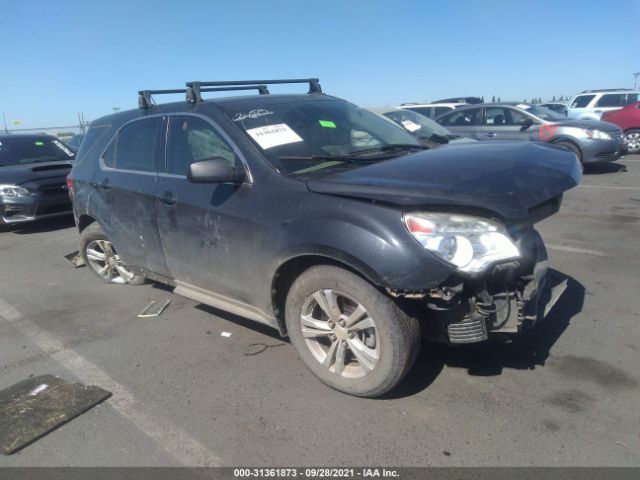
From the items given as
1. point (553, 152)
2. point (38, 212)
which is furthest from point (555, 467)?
point (38, 212)

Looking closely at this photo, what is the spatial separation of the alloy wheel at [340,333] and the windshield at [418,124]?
476 cm

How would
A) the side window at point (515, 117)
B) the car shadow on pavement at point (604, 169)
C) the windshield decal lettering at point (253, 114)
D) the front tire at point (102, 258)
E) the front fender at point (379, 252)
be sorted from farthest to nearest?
the car shadow on pavement at point (604, 169) < the side window at point (515, 117) < the front tire at point (102, 258) < the windshield decal lettering at point (253, 114) < the front fender at point (379, 252)

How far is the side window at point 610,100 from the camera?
15484 millimetres

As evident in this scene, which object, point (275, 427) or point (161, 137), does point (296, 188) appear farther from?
point (161, 137)

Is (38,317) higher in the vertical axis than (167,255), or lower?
lower

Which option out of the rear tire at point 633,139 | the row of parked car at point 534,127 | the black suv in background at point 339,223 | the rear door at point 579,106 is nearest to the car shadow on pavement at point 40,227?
the black suv in background at point 339,223

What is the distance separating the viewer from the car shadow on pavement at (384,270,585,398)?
315cm

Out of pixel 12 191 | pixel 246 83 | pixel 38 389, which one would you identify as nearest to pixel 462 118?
pixel 246 83

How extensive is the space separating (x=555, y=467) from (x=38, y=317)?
14.3 feet

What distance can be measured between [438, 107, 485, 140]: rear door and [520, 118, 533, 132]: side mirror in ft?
2.96

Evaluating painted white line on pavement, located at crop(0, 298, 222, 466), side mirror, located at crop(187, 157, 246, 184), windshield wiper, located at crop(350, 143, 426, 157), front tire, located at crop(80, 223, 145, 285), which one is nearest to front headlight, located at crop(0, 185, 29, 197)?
front tire, located at crop(80, 223, 145, 285)

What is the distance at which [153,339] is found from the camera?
13.1 ft

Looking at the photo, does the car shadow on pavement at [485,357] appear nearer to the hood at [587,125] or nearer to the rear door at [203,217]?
the rear door at [203,217]

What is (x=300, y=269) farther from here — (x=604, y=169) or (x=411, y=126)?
(x=604, y=169)
